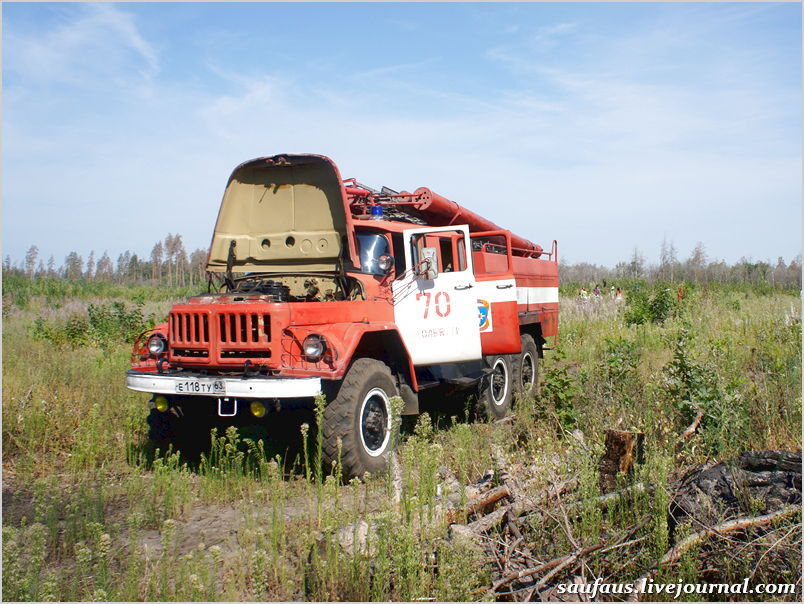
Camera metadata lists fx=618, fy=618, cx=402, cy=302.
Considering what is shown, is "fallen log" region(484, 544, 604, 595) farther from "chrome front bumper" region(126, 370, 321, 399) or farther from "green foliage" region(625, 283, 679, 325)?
"green foliage" region(625, 283, 679, 325)

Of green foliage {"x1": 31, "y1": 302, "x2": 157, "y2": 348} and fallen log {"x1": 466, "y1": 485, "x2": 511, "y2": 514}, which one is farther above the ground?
green foliage {"x1": 31, "y1": 302, "x2": 157, "y2": 348}

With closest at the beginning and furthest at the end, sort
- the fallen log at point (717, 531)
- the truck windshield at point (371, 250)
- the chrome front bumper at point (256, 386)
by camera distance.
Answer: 1. the fallen log at point (717, 531)
2. the chrome front bumper at point (256, 386)
3. the truck windshield at point (371, 250)

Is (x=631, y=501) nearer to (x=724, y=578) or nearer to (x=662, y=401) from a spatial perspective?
(x=724, y=578)

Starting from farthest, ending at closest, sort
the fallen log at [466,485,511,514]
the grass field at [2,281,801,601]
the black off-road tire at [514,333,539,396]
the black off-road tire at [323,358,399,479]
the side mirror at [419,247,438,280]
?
the black off-road tire at [514,333,539,396], the side mirror at [419,247,438,280], the black off-road tire at [323,358,399,479], the fallen log at [466,485,511,514], the grass field at [2,281,801,601]

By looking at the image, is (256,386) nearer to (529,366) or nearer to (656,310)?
(529,366)

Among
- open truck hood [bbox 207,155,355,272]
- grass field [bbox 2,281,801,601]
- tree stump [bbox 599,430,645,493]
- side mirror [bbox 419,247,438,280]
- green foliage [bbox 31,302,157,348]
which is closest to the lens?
grass field [bbox 2,281,801,601]

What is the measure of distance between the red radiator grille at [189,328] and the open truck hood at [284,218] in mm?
1154

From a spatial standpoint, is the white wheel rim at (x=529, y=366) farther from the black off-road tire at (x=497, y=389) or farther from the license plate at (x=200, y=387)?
the license plate at (x=200, y=387)

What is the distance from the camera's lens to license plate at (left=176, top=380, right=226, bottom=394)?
499 cm

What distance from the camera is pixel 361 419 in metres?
5.41

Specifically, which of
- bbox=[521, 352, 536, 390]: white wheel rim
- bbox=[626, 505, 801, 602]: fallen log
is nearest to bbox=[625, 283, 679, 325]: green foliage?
bbox=[521, 352, 536, 390]: white wheel rim

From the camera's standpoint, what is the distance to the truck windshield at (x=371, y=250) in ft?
21.7

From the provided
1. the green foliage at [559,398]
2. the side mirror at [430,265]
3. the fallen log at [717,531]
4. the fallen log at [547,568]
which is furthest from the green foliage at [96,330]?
the fallen log at [717,531]

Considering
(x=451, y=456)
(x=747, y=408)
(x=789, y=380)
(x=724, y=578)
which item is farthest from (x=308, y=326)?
(x=789, y=380)
